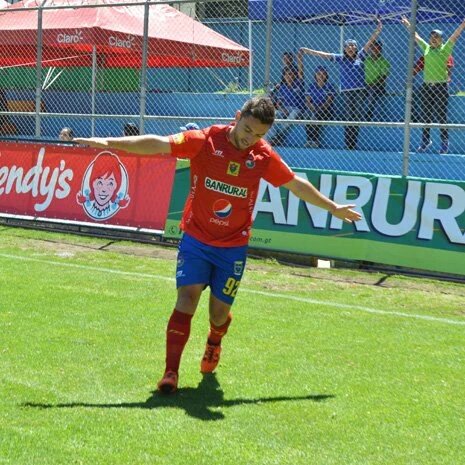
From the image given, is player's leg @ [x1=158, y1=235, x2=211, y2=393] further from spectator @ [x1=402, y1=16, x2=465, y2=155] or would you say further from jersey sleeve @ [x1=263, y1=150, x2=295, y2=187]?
spectator @ [x1=402, y1=16, x2=465, y2=155]

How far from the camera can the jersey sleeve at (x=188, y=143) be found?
6348mm

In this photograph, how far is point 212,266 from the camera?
6500mm

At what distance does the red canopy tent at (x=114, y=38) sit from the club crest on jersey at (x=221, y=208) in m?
11.5

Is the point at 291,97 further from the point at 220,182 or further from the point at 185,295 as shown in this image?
the point at 185,295

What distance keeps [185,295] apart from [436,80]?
8.37 meters

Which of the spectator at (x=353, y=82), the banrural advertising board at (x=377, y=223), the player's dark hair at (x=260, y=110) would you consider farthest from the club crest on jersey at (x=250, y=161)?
the spectator at (x=353, y=82)

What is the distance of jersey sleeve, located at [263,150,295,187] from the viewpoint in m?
6.57

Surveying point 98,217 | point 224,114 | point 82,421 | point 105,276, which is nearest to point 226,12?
point 224,114

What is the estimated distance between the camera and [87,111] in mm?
21656

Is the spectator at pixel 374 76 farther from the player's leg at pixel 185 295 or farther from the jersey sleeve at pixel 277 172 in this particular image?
the player's leg at pixel 185 295

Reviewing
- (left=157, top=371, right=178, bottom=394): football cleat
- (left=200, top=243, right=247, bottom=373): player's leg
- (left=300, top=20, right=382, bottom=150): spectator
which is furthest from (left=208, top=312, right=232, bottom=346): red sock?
(left=300, top=20, right=382, bottom=150): spectator

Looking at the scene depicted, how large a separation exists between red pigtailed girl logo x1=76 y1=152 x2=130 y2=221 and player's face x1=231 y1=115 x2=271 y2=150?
7.46m

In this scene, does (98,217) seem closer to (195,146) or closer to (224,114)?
(224,114)

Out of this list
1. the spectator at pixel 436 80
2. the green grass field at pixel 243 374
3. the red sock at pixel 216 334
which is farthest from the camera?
the spectator at pixel 436 80
